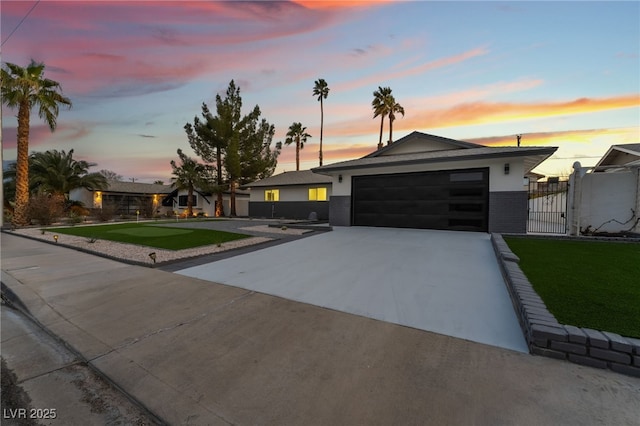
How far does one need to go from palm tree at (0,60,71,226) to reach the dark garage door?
1894 centimetres

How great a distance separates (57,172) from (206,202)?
42.2 ft

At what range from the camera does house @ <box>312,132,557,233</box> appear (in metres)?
10.5

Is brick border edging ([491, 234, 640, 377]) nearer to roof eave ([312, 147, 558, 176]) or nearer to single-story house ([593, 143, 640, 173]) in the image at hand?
roof eave ([312, 147, 558, 176])

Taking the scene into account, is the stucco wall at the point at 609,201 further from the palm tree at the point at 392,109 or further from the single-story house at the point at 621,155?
the palm tree at the point at 392,109

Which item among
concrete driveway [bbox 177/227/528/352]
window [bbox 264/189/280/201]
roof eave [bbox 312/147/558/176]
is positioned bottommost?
concrete driveway [bbox 177/227/528/352]

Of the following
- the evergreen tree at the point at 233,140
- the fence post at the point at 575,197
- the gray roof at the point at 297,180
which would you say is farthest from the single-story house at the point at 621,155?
the evergreen tree at the point at 233,140

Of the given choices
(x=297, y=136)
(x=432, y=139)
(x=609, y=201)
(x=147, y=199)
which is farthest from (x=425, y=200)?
(x=147, y=199)

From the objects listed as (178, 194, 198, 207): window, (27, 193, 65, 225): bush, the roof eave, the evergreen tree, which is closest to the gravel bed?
the roof eave

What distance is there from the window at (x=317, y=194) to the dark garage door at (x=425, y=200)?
23.7 ft

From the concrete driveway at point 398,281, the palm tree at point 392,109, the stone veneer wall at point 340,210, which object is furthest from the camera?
the palm tree at point 392,109

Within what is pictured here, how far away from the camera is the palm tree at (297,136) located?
40062 millimetres

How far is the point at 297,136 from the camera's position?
132ft

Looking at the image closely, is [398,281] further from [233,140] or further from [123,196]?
[123,196]

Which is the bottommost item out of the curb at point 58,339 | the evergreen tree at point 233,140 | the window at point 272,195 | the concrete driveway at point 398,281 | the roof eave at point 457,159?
the curb at point 58,339
